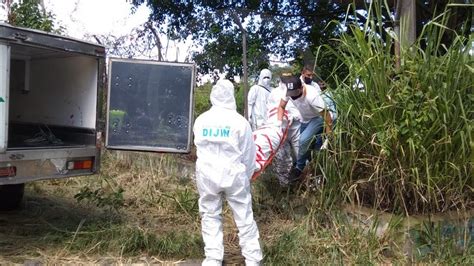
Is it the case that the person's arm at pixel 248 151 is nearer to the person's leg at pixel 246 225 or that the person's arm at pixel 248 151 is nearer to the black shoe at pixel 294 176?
the person's leg at pixel 246 225

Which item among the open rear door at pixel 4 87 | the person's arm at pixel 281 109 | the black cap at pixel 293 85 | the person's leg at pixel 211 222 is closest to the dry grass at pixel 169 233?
the person's leg at pixel 211 222

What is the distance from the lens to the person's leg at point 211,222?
433 centimetres

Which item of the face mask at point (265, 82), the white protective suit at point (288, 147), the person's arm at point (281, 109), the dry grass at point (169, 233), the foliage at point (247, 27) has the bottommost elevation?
the dry grass at point (169, 233)

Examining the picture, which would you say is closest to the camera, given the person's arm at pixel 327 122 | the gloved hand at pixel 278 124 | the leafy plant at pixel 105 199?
the person's arm at pixel 327 122

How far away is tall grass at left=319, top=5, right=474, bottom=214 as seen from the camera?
4589 mm

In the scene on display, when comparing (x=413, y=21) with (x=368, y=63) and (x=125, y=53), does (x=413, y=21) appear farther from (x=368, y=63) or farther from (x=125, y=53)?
(x=125, y=53)

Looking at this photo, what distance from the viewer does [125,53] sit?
9766 mm

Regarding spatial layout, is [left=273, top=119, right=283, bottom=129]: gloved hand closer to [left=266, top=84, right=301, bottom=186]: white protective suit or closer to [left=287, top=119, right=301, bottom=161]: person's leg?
[left=266, top=84, right=301, bottom=186]: white protective suit

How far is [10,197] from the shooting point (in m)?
6.26

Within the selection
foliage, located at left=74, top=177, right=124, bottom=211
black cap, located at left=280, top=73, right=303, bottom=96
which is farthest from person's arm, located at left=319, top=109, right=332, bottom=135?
foliage, located at left=74, top=177, right=124, bottom=211

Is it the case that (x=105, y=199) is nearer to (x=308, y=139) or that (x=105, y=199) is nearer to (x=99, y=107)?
(x=99, y=107)

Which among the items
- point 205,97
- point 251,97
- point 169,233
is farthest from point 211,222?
point 205,97

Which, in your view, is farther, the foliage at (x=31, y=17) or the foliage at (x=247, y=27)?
the foliage at (x=31, y=17)

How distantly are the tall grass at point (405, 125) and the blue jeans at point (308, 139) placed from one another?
1.65ft
